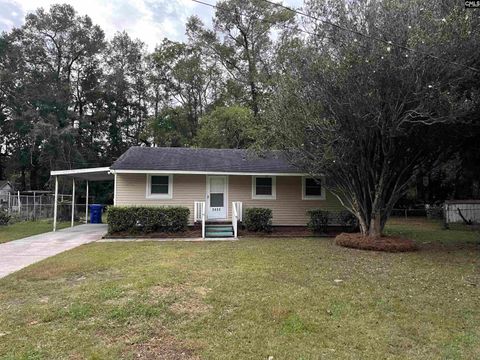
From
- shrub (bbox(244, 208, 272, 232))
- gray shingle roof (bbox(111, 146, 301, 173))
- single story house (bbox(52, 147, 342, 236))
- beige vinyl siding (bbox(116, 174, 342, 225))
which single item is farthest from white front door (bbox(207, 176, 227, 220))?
shrub (bbox(244, 208, 272, 232))

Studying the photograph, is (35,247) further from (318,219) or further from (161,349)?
(318,219)

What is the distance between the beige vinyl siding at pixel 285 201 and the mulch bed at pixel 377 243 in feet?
13.1

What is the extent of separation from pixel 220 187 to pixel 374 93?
7.68 m

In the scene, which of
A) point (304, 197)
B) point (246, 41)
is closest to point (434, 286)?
point (304, 197)

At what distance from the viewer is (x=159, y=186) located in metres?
14.7

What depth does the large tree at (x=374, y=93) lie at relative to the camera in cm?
839

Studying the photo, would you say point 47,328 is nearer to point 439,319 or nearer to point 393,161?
point 439,319

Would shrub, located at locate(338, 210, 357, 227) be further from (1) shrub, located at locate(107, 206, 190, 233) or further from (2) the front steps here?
(1) shrub, located at locate(107, 206, 190, 233)

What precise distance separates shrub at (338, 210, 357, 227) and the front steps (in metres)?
4.23

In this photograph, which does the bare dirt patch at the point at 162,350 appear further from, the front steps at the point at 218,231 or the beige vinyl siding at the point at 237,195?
the beige vinyl siding at the point at 237,195

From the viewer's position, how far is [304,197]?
15305 millimetres

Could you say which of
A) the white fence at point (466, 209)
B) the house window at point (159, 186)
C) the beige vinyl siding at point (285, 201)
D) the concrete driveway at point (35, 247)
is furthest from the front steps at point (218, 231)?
the white fence at point (466, 209)

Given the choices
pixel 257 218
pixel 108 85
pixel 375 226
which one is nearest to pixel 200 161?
pixel 257 218

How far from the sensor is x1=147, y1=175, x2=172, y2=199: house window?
14.6m
